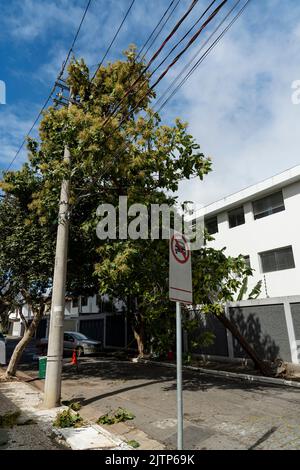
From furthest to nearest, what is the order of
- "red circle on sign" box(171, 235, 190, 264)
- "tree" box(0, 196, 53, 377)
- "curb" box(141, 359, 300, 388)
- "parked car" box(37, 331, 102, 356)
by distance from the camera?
"parked car" box(37, 331, 102, 356), "tree" box(0, 196, 53, 377), "curb" box(141, 359, 300, 388), "red circle on sign" box(171, 235, 190, 264)

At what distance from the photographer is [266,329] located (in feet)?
43.6

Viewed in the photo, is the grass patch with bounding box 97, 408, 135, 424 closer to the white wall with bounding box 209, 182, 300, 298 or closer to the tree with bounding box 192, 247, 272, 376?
the tree with bounding box 192, 247, 272, 376

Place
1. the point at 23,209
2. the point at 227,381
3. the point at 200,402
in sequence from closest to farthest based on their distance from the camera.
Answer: the point at 200,402 < the point at 227,381 < the point at 23,209

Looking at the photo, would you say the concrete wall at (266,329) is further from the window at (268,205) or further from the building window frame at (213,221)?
the building window frame at (213,221)

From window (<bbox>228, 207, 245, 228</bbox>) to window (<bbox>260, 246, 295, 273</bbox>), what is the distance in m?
2.66

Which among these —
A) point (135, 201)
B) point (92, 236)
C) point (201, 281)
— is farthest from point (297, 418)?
point (92, 236)

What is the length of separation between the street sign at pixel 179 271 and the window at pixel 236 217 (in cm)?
1501

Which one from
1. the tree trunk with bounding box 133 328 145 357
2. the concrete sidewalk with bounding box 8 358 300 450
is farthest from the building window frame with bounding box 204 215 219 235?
the concrete sidewalk with bounding box 8 358 300 450

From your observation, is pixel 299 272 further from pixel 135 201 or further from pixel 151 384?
pixel 135 201

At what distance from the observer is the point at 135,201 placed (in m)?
9.40

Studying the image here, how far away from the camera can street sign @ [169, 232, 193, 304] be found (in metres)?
4.17

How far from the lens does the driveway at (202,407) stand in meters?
5.39

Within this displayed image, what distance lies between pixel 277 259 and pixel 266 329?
432 centimetres

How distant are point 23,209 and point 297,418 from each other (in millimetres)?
10687
